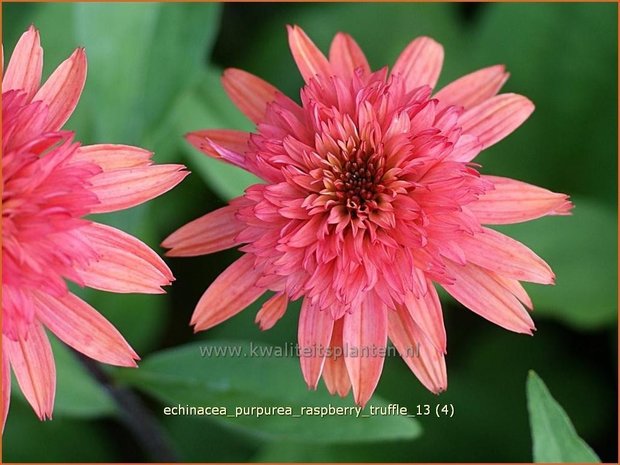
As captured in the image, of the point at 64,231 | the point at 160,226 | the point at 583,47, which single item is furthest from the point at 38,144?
the point at 583,47

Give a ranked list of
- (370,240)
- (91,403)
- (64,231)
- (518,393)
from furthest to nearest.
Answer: (518,393)
(91,403)
(370,240)
(64,231)

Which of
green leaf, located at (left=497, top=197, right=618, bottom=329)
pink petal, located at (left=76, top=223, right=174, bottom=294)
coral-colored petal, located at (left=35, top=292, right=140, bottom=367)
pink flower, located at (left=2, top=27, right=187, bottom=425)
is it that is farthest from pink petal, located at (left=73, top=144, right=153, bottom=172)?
green leaf, located at (left=497, top=197, right=618, bottom=329)

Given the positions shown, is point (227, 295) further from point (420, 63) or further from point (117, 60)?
point (117, 60)

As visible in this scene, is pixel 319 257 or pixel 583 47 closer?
pixel 319 257

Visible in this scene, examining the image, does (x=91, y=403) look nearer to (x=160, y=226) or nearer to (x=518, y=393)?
(x=160, y=226)

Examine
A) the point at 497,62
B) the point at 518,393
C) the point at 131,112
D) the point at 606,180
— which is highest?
the point at 497,62

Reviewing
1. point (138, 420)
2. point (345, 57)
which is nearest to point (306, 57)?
point (345, 57)

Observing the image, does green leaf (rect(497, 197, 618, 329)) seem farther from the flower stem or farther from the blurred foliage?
the flower stem
